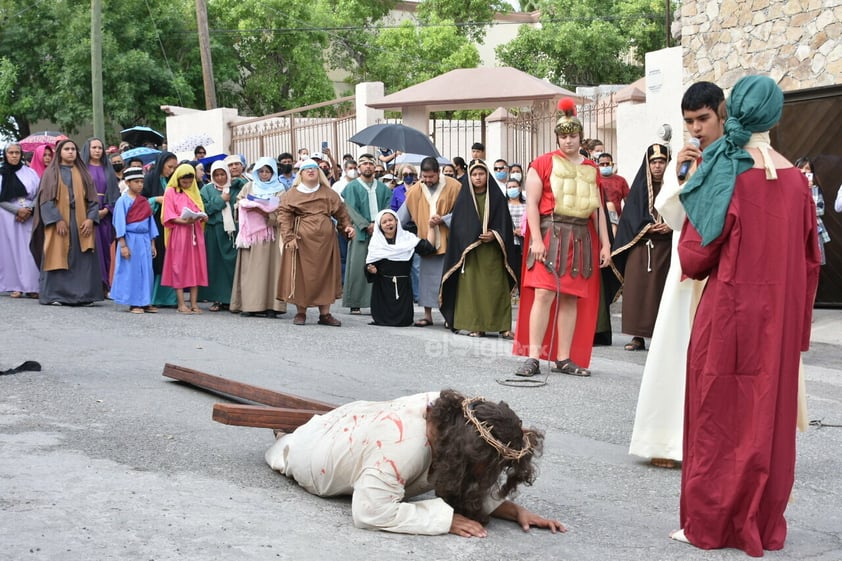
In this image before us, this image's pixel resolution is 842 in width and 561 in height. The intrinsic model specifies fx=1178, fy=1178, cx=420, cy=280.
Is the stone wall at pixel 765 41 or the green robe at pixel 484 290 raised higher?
the stone wall at pixel 765 41

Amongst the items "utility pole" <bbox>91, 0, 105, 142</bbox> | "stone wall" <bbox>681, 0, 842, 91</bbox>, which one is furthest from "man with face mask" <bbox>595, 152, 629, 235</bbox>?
"utility pole" <bbox>91, 0, 105, 142</bbox>

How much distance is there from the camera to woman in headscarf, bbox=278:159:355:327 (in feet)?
39.4

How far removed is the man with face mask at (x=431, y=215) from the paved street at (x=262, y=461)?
7.53ft

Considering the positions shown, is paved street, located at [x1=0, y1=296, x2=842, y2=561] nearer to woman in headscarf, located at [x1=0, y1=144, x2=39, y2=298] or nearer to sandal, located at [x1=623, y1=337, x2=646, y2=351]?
sandal, located at [x1=623, y1=337, x2=646, y2=351]

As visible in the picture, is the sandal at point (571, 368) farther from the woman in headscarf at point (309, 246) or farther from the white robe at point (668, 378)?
the woman in headscarf at point (309, 246)

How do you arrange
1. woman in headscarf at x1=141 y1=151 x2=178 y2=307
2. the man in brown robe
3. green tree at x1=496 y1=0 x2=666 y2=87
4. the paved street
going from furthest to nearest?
green tree at x1=496 y1=0 x2=666 y2=87 → woman in headscarf at x1=141 y1=151 x2=178 y2=307 → the man in brown robe → the paved street

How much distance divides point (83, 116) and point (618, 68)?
56.2 feet

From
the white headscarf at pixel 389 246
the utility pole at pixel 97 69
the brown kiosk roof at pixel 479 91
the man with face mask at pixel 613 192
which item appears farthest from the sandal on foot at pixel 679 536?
the utility pole at pixel 97 69

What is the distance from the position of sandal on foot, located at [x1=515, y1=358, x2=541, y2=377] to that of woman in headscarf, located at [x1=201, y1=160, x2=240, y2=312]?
552cm

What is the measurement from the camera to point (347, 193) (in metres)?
13.6

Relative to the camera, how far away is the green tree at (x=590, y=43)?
37.4m

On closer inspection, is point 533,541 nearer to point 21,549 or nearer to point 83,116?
point 21,549

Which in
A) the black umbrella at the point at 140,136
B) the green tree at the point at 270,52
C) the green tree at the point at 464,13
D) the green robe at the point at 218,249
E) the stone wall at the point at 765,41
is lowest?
the green robe at the point at 218,249

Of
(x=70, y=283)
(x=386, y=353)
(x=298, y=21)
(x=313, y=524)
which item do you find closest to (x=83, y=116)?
(x=298, y=21)
